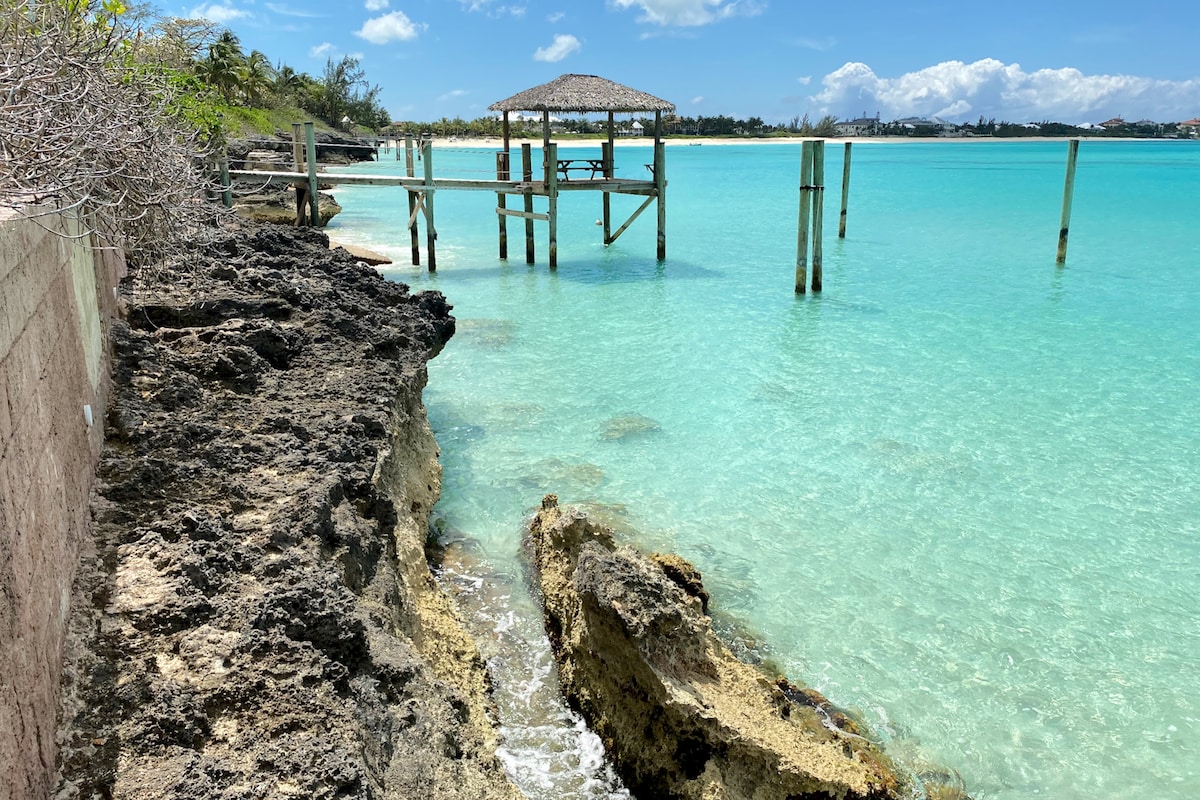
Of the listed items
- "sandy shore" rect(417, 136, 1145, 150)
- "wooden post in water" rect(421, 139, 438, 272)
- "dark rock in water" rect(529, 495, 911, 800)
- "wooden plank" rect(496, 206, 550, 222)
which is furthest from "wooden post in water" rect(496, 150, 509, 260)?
"sandy shore" rect(417, 136, 1145, 150)

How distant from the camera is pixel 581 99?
18.5 meters

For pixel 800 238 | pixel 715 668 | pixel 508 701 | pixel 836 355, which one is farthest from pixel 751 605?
pixel 800 238

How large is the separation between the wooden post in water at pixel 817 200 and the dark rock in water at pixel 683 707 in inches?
433

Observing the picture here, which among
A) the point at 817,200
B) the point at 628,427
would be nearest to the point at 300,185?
the point at 817,200

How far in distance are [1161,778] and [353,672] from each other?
406cm

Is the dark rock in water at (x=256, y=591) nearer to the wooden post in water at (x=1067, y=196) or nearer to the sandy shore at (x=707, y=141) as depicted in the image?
the wooden post in water at (x=1067, y=196)

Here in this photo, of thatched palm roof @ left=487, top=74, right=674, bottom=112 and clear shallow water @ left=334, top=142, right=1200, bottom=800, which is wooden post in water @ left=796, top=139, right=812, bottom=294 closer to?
clear shallow water @ left=334, top=142, right=1200, bottom=800

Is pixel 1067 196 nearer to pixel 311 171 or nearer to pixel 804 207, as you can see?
pixel 804 207

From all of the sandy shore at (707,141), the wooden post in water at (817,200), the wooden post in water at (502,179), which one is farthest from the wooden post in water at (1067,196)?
the sandy shore at (707,141)

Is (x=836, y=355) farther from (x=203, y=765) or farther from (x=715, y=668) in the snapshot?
(x=203, y=765)

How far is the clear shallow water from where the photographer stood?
16.4 ft

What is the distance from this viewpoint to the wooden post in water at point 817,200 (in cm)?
1459

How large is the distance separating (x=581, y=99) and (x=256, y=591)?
661 inches

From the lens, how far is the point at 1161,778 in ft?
14.6
